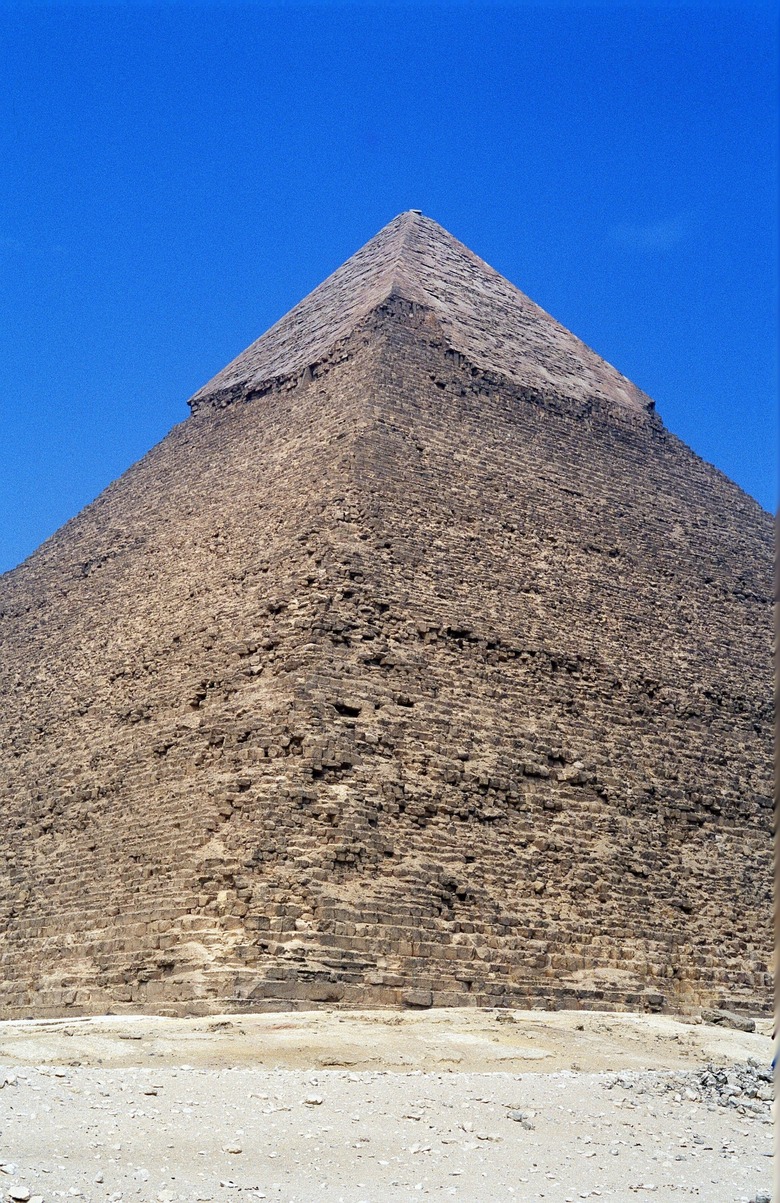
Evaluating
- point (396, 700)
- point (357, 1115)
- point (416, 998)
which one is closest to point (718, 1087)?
point (357, 1115)

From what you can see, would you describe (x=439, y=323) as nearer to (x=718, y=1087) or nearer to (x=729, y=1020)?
(x=729, y=1020)

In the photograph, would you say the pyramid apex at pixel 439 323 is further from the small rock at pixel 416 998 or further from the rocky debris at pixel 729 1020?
the small rock at pixel 416 998

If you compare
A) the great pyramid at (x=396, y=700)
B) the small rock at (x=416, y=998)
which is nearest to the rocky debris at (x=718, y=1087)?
the small rock at (x=416, y=998)

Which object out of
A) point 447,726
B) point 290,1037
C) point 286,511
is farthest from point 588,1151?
point 286,511

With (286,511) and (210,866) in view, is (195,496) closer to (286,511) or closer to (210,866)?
(286,511)

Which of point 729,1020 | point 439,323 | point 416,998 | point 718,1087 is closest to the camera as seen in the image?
point 718,1087

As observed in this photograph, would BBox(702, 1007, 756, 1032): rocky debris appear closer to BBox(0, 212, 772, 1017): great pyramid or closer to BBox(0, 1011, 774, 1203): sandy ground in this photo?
BBox(0, 212, 772, 1017): great pyramid

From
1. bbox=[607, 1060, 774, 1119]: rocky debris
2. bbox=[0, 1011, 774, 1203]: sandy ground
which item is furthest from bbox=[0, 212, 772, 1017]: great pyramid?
bbox=[607, 1060, 774, 1119]: rocky debris
